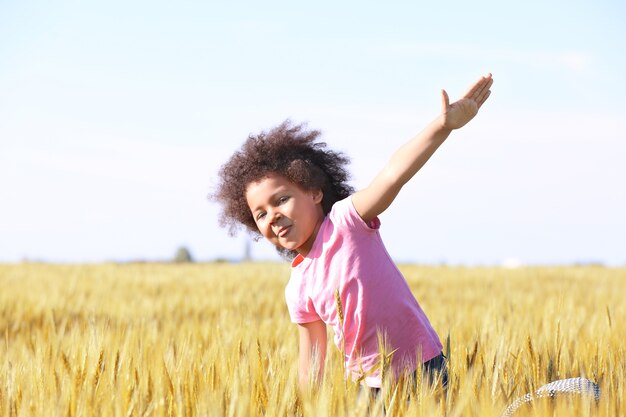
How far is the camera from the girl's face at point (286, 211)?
212 centimetres

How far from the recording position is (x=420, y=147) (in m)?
1.75

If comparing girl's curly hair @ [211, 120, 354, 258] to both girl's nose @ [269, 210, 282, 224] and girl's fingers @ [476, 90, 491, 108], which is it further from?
girl's fingers @ [476, 90, 491, 108]

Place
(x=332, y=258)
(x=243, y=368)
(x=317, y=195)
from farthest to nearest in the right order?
(x=317, y=195)
(x=332, y=258)
(x=243, y=368)

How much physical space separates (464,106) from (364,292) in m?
0.65

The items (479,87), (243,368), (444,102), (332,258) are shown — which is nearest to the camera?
(243,368)

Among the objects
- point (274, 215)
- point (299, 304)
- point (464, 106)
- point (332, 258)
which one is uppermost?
point (464, 106)

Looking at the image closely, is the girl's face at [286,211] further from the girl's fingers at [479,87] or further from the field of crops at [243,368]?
the girl's fingers at [479,87]

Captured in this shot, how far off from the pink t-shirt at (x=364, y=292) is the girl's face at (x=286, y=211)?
2.1 inches

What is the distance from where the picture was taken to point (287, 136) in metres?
2.41

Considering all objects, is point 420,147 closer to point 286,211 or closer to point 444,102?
point 444,102

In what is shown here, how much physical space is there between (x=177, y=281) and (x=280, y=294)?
6.42 ft

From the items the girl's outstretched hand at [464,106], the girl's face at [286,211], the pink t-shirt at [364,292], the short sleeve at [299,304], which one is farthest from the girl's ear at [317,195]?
the girl's outstretched hand at [464,106]

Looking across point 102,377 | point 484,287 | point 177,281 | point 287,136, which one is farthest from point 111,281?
point 102,377

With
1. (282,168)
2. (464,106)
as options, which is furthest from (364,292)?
(464,106)
